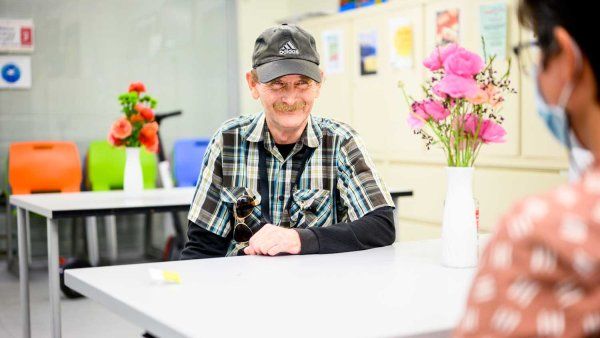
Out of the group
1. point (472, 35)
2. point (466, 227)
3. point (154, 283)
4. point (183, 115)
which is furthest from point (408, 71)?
point (154, 283)

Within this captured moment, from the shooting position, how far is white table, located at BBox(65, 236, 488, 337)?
3.81 feet

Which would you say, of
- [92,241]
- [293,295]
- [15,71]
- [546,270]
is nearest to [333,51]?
[92,241]

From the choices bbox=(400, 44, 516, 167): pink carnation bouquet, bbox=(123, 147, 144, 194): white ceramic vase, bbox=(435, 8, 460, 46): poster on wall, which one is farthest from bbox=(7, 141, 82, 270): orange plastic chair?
bbox=(400, 44, 516, 167): pink carnation bouquet

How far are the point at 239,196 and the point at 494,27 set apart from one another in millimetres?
2740

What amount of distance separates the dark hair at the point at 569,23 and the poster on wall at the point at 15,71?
17.9 feet

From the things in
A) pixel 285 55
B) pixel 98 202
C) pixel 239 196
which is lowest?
pixel 98 202

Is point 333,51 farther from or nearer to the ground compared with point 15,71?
farther from the ground

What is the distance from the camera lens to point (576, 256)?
0.55m

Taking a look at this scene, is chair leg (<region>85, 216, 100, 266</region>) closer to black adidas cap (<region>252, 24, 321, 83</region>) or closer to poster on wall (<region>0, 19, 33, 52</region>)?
poster on wall (<region>0, 19, 33, 52</region>)

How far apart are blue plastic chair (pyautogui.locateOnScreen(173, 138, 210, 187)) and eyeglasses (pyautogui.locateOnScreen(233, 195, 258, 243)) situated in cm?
363

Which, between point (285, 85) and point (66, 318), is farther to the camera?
point (66, 318)

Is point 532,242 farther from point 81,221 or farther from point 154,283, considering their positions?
point 81,221

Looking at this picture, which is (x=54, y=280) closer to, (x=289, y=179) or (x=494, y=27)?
(x=289, y=179)

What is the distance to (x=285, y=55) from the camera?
7.08ft
